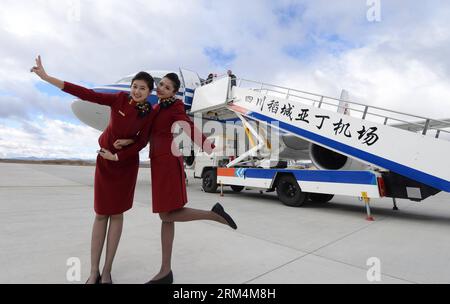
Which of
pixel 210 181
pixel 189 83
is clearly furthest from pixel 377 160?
pixel 189 83

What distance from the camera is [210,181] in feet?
30.8

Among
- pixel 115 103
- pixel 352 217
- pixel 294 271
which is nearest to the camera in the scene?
pixel 115 103

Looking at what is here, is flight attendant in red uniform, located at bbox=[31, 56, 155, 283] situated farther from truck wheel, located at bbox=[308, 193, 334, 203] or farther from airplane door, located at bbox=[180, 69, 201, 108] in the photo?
airplane door, located at bbox=[180, 69, 201, 108]

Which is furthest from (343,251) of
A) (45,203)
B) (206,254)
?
(45,203)

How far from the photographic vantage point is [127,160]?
2.23 m

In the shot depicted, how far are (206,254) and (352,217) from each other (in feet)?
12.2

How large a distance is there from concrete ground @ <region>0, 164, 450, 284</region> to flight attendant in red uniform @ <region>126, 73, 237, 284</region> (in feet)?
1.16

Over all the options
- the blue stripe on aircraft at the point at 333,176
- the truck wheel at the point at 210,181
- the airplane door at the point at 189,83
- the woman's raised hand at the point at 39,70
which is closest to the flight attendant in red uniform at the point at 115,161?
the woman's raised hand at the point at 39,70

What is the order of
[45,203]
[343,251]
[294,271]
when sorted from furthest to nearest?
[45,203] < [343,251] < [294,271]

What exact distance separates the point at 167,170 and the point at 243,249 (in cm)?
151

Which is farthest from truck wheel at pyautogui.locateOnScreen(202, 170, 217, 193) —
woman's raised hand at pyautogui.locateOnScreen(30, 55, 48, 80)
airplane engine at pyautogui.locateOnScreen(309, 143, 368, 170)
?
woman's raised hand at pyautogui.locateOnScreen(30, 55, 48, 80)

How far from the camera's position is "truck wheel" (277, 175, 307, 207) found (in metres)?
6.59

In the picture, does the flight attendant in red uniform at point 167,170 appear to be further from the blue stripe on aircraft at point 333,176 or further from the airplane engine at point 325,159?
the airplane engine at point 325,159
